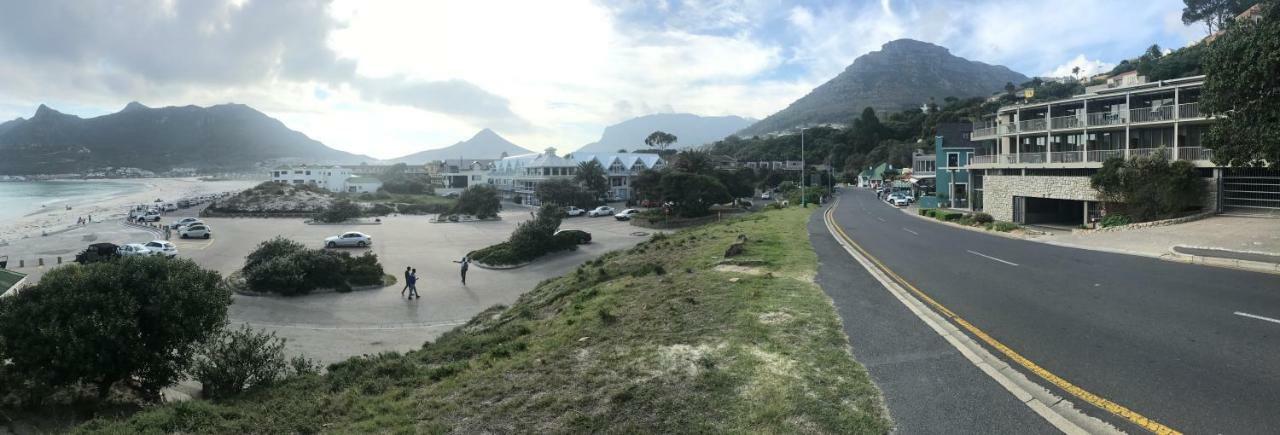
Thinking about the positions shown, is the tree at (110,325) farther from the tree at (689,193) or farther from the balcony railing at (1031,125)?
the tree at (689,193)

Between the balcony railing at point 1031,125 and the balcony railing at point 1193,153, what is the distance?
34.5 feet

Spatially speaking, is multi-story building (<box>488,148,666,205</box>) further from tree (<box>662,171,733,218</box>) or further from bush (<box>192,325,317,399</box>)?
bush (<box>192,325,317,399</box>)

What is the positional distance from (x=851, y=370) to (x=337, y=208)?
7777 centimetres

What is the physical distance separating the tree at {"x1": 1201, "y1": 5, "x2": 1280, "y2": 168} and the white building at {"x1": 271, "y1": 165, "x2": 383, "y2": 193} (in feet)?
424

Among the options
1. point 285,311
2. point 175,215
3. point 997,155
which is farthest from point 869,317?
point 175,215

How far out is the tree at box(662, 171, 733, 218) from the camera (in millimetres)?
64625

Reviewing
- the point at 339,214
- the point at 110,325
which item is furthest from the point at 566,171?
the point at 110,325

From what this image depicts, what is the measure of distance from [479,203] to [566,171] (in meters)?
30.0

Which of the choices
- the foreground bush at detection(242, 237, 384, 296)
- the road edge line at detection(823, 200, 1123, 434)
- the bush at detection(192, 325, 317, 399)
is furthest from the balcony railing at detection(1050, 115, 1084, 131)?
the bush at detection(192, 325, 317, 399)

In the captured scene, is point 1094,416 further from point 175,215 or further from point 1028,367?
point 175,215

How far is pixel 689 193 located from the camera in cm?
6469

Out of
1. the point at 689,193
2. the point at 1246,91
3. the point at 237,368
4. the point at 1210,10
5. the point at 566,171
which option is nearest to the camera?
the point at 237,368

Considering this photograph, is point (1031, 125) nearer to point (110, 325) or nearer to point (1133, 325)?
point (1133, 325)

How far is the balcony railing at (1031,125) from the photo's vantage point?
133ft
